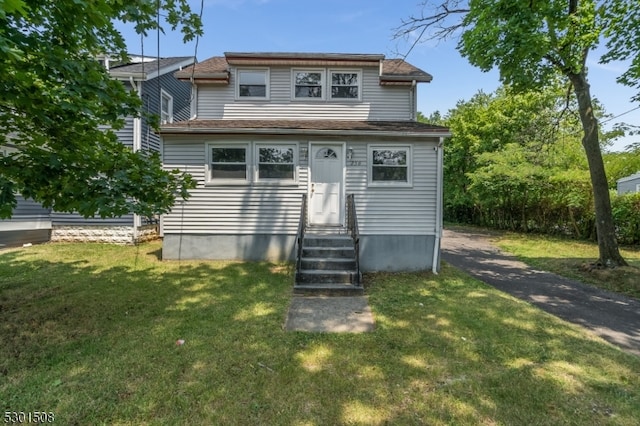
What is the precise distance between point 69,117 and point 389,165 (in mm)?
6602

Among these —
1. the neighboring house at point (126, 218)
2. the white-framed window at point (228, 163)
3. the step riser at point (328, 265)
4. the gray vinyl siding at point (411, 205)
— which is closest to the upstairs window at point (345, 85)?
the gray vinyl siding at point (411, 205)

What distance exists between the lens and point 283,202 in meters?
8.44

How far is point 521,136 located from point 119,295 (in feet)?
66.4

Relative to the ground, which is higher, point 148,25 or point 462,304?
point 148,25

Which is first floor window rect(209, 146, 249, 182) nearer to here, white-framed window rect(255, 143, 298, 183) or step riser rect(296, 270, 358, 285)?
white-framed window rect(255, 143, 298, 183)

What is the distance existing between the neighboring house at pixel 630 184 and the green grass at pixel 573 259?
8.88 meters

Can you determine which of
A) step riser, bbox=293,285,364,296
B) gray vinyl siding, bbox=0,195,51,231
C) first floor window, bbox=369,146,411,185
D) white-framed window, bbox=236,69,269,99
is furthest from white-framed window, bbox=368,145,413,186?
gray vinyl siding, bbox=0,195,51,231

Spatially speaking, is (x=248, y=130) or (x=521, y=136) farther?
(x=521, y=136)

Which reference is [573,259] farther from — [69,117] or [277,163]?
[69,117]

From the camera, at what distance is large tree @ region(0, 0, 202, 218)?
3244 mm

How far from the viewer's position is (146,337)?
13.7ft

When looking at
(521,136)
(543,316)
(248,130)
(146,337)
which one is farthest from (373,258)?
(521,136)

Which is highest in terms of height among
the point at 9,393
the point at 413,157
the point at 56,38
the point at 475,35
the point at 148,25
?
the point at 475,35

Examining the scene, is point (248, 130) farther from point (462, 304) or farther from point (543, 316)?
point (543, 316)
